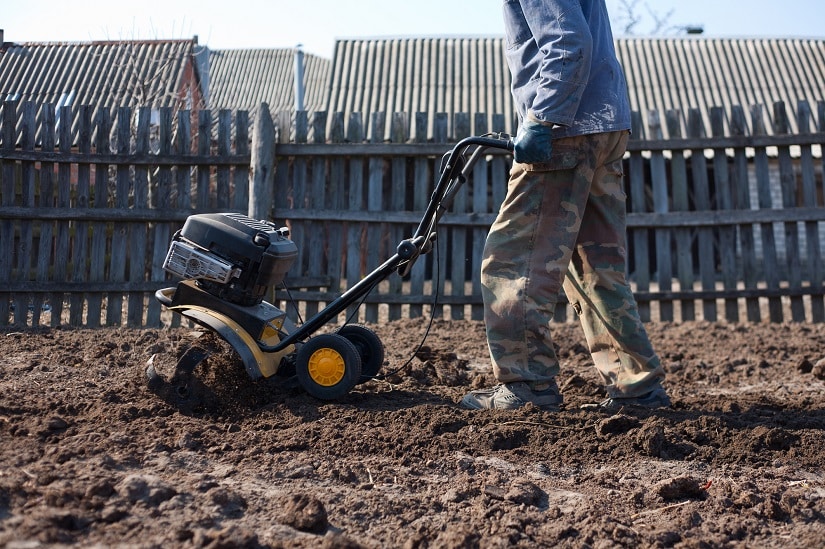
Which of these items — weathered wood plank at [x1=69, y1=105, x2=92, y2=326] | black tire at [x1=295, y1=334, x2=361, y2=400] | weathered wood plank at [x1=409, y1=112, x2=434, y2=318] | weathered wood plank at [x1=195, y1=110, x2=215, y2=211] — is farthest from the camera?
weathered wood plank at [x1=409, y1=112, x2=434, y2=318]

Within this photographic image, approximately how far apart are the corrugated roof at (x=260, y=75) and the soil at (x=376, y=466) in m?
21.4

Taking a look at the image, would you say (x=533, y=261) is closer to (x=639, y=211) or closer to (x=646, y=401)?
(x=646, y=401)

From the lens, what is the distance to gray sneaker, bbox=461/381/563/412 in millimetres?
3750

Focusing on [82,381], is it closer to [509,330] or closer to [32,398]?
[32,398]

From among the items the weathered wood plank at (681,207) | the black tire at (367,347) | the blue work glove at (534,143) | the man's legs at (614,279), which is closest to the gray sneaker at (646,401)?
the man's legs at (614,279)

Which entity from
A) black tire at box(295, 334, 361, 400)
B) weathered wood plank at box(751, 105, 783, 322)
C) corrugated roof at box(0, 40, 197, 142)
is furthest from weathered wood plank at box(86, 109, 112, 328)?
weathered wood plank at box(751, 105, 783, 322)

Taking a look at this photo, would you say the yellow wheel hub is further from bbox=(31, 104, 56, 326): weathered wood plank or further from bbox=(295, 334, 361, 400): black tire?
bbox=(31, 104, 56, 326): weathered wood plank

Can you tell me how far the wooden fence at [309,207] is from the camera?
6.84 meters

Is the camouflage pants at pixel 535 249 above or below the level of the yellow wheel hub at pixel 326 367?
above

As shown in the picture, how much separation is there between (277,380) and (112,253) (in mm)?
3535

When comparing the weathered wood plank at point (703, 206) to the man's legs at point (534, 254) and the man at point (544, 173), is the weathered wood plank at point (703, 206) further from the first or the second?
the man's legs at point (534, 254)

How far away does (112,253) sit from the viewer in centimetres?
687

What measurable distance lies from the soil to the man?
A: 11.0 inches

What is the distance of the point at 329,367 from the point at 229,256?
2.11ft
